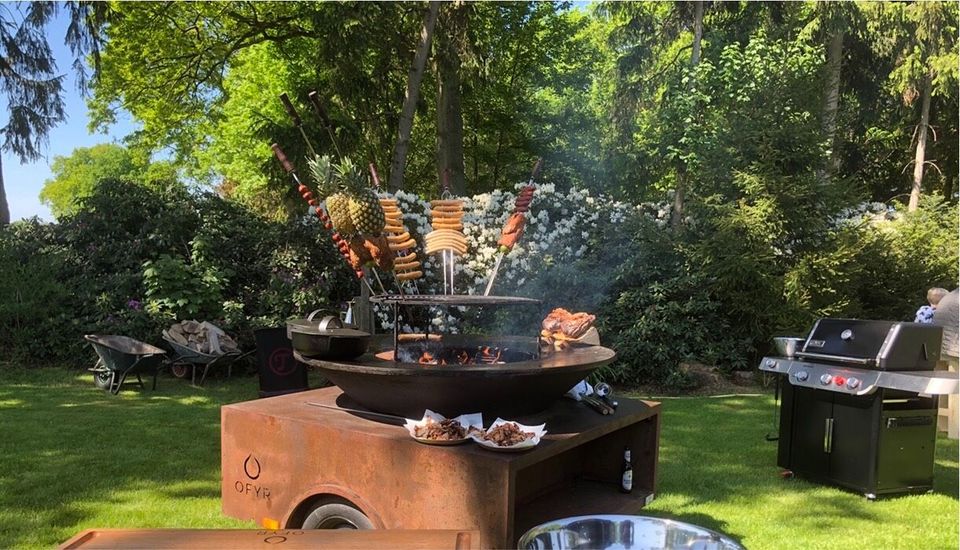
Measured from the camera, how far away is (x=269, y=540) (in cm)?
172

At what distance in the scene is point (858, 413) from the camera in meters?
4.89

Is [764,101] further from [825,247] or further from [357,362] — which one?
[357,362]

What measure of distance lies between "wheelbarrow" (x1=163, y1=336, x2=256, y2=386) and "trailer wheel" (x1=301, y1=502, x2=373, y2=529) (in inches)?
229

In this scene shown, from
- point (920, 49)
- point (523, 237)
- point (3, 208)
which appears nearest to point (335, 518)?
point (523, 237)

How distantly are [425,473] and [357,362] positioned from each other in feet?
2.26

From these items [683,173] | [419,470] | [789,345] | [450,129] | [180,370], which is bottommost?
[180,370]

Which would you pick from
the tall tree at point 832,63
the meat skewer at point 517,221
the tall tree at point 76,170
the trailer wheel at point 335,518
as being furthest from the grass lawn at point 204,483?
the tall tree at point 76,170

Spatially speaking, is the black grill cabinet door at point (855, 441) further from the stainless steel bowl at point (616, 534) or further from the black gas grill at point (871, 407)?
the stainless steel bowl at point (616, 534)

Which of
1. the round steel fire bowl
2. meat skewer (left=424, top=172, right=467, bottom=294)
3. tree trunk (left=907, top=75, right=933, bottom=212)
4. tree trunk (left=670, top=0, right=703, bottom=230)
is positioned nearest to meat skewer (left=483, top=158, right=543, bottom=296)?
meat skewer (left=424, top=172, right=467, bottom=294)

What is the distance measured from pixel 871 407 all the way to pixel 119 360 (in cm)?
773

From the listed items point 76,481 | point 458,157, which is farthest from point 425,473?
point 458,157

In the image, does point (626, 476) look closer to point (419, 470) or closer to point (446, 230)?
point (419, 470)

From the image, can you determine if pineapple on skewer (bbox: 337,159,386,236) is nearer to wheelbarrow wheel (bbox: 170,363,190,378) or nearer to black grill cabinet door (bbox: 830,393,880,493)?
black grill cabinet door (bbox: 830,393,880,493)

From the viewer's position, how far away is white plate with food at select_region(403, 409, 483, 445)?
2.80 meters
